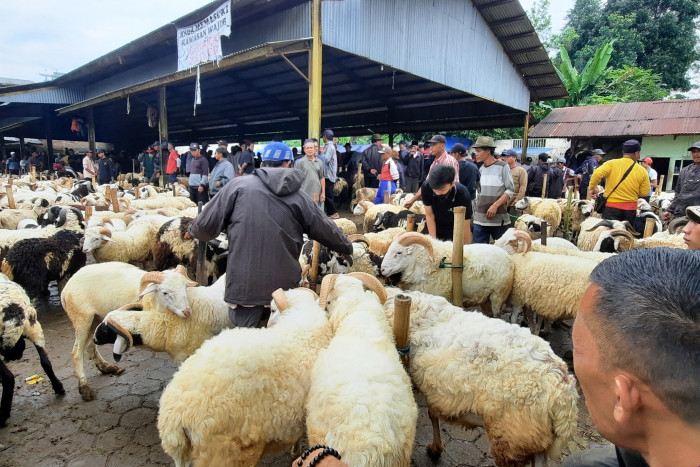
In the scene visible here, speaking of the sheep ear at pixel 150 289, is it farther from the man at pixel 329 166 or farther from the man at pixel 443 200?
the man at pixel 329 166

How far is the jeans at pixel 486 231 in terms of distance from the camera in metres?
5.20

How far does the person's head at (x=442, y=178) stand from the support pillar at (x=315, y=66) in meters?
4.23

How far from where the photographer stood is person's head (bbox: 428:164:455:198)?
430 cm

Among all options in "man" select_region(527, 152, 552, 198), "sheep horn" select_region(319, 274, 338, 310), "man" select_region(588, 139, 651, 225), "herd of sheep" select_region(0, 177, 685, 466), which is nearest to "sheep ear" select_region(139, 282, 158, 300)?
"herd of sheep" select_region(0, 177, 685, 466)

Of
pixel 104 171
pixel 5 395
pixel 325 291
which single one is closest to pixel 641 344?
pixel 325 291

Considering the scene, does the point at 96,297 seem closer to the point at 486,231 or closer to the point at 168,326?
the point at 168,326

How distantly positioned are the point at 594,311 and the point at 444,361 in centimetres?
158

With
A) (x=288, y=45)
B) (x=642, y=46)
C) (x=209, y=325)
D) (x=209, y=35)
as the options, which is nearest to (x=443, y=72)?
(x=288, y=45)

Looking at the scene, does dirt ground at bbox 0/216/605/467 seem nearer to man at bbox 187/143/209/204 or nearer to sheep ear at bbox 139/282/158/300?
sheep ear at bbox 139/282/158/300

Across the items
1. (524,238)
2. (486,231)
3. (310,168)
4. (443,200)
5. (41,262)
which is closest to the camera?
(524,238)

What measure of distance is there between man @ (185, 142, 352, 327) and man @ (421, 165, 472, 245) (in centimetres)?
198

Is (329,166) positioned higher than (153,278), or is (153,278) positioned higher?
(329,166)

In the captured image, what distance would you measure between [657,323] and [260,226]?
226cm

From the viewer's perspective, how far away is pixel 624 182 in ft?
19.8
